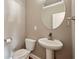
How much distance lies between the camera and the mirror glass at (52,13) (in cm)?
269

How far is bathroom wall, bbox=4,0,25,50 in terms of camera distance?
301cm

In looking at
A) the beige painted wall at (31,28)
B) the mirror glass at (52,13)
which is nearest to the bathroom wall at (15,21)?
the beige painted wall at (31,28)

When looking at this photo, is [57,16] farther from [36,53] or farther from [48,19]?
[36,53]

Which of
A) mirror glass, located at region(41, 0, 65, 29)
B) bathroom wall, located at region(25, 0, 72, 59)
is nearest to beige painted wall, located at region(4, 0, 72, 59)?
bathroom wall, located at region(25, 0, 72, 59)

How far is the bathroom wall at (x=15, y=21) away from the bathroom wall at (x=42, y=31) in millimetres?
218

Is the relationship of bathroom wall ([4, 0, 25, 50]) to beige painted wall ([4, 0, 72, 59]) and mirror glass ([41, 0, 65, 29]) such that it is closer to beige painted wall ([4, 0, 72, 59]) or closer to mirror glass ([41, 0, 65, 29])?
beige painted wall ([4, 0, 72, 59])

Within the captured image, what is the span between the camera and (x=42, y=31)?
3.30 metres

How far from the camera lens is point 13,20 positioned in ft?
10.8

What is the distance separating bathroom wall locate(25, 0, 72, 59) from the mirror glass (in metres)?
0.11

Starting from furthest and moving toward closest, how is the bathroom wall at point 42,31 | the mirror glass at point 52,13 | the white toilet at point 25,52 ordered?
1. the white toilet at point 25,52
2. the mirror glass at point 52,13
3. the bathroom wall at point 42,31

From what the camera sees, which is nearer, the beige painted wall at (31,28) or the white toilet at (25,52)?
the beige painted wall at (31,28)

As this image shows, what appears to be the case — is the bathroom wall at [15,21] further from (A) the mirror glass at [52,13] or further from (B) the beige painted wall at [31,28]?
(A) the mirror glass at [52,13]
